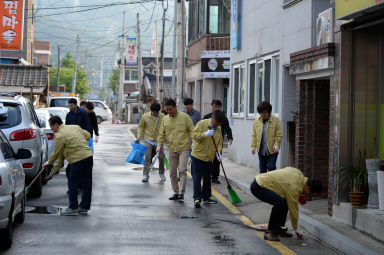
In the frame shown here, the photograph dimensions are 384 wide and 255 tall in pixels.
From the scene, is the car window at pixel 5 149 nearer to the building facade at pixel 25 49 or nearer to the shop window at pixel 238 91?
the shop window at pixel 238 91

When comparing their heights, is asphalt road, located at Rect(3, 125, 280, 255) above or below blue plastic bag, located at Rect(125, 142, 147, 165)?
below

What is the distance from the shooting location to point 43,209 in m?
11.0

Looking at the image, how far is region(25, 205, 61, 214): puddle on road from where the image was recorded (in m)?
10.7

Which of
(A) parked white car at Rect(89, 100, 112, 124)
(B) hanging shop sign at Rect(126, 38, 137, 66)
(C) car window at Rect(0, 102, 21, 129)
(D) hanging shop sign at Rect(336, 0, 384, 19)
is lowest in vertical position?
(C) car window at Rect(0, 102, 21, 129)

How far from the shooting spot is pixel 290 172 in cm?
841

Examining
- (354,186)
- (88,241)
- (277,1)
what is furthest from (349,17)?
(277,1)

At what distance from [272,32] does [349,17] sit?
730 cm

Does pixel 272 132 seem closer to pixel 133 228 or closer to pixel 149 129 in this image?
pixel 133 228

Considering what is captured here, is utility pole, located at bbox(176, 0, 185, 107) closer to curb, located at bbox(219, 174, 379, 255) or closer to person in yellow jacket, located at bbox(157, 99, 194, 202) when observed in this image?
person in yellow jacket, located at bbox(157, 99, 194, 202)

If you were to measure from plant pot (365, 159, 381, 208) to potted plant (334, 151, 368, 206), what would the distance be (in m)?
0.27

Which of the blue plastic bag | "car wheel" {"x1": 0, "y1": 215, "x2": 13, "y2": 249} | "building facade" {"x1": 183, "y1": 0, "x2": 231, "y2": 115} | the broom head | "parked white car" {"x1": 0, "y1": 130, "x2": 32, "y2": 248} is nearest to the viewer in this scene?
"parked white car" {"x1": 0, "y1": 130, "x2": 32, "y2": 248}

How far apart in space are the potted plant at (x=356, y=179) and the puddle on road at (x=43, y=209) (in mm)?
4406

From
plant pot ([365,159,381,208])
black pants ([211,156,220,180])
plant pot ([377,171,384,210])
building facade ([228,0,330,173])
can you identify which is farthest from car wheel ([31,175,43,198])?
plant pot ([377,171,384,210])

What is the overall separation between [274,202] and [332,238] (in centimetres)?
82
